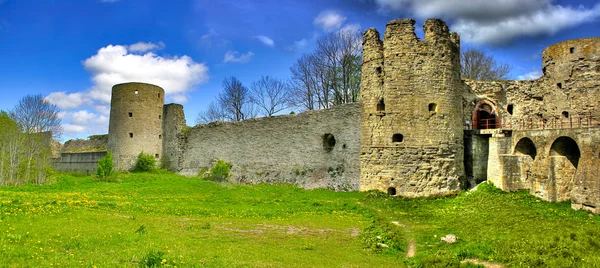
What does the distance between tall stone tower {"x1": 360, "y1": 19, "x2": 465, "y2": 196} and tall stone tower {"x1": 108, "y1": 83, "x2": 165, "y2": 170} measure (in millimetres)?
18541

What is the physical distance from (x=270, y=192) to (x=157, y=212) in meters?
6.75

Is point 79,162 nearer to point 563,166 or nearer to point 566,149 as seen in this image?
point 563,166

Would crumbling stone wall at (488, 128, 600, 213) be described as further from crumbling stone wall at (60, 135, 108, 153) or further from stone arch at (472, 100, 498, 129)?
crumbling stone wall at (60, 135, 108, 153)

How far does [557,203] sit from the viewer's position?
13805mm

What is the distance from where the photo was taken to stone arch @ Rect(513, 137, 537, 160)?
15.9 m

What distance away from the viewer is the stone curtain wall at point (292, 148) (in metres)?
19.5

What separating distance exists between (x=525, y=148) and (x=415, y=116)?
14.7ft

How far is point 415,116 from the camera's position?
17203 mm

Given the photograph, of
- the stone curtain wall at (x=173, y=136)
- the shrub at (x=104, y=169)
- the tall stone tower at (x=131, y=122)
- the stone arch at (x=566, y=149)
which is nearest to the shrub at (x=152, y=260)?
the stone arch at (x=566, y=149)

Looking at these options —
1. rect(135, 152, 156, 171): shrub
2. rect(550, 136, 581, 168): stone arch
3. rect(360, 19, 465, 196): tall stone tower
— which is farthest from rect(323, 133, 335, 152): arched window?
rect(135, 152, 156, 171): shrub

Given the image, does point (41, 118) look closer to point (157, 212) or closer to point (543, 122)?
point (157, 212)

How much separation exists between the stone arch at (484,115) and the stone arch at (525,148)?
10.7 feet

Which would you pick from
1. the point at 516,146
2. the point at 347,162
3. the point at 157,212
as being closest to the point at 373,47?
the point at 347,162

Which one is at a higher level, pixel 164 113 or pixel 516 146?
pixel 164 113
